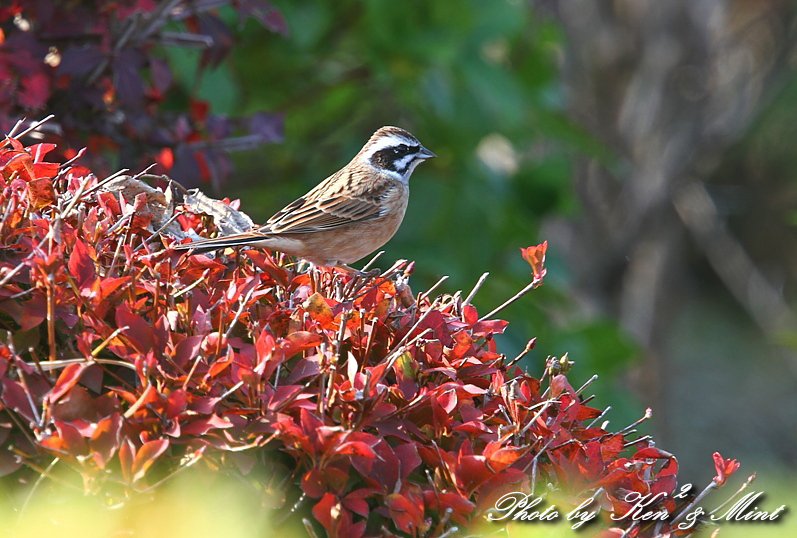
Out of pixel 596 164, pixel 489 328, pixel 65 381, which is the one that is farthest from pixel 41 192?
pixel 596 164

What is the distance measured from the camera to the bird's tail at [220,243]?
2.59 m

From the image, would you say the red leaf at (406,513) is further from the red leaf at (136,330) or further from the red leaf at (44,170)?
the red leaf at (44,170)

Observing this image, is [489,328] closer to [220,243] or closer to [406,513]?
[406,513]

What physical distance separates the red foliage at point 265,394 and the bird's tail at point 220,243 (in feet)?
0.48

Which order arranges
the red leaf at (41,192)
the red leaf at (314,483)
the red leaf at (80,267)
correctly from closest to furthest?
the red leaf at (314,483) < the red leaf at (80,267) < the red leaf at (41,192)

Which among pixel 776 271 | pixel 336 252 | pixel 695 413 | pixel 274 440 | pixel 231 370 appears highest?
pixel 231 370

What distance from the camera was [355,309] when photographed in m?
2.35

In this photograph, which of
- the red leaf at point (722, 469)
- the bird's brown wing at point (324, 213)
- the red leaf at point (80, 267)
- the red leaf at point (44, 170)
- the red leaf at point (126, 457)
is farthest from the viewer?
the bird's brown wing at point (324, 213)

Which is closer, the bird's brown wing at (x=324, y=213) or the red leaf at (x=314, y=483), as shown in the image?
the red leaf at (x=314, y=483)

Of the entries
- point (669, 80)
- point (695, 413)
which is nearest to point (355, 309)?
point (669, 80)

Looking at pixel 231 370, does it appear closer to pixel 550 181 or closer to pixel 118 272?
pixel 118 272

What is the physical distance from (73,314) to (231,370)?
40 centimetres

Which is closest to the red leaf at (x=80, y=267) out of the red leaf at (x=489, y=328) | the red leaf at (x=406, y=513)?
the red leaf at (x=406, y=513)

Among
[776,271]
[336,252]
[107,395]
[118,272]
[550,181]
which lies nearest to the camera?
[107,395]
